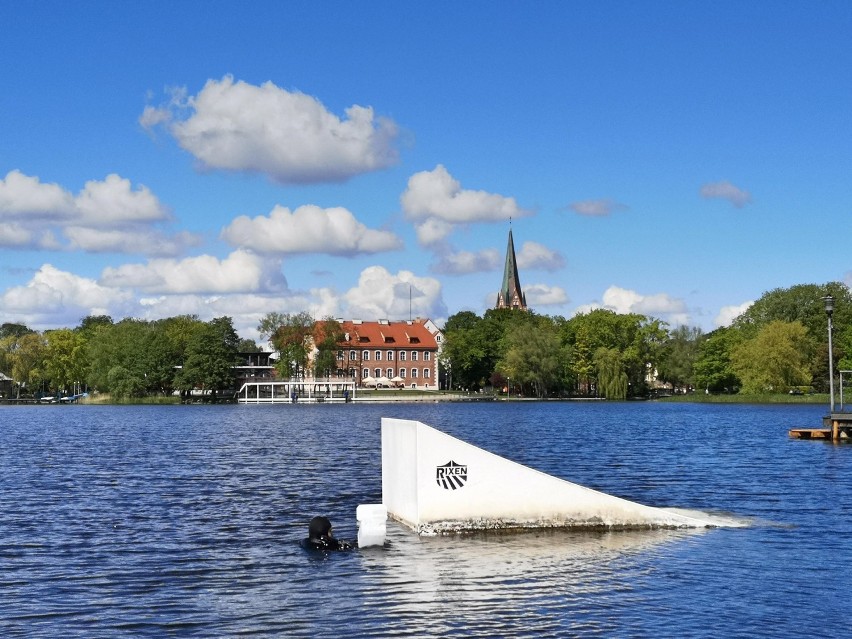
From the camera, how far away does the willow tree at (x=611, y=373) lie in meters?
158

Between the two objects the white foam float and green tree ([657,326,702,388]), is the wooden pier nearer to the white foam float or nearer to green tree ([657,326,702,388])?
the white foam float

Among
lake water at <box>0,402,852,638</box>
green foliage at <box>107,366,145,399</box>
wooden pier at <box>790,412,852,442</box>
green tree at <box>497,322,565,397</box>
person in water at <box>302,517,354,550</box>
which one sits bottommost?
lake water at <box>0,402,852,638</box>

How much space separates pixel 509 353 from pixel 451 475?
138021mm

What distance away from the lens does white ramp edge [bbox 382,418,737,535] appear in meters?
21.0

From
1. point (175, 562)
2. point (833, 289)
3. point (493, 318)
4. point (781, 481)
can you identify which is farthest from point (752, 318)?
point (175, 562)

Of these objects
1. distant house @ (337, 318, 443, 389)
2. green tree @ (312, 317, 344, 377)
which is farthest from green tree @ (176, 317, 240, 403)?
distant house @ (337, 318, 443, 389)

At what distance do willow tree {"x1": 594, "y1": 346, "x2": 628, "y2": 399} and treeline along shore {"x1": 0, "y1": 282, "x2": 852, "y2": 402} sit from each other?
160 mm

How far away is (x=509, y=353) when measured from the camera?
521 ft

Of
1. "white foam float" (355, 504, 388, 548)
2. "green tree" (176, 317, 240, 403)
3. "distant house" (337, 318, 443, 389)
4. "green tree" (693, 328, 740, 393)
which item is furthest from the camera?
"distant house" (337, 318, 443, 389)

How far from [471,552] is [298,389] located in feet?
504

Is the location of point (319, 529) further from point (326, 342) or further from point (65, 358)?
point (65, 358)

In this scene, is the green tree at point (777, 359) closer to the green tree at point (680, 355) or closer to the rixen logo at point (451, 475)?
the green tree at point (680, 355)

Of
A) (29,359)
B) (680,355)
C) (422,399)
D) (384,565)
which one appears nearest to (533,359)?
(422,399)

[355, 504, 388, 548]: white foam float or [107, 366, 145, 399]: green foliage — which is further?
[107, 366, 145, 399]: green foliage
